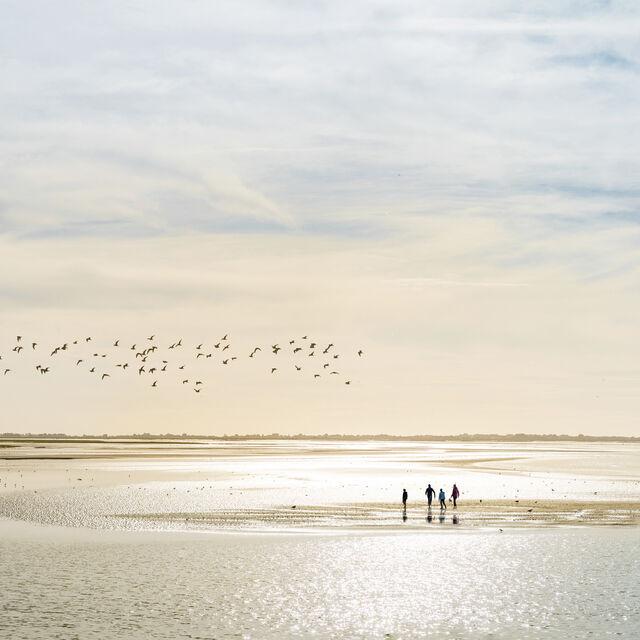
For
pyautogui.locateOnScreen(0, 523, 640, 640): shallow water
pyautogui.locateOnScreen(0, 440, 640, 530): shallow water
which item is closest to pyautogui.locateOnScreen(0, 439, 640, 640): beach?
pyautogui.locateOnScreen(0, 523, 640, 640): shallow water

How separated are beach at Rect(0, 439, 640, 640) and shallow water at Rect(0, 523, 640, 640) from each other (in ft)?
0.32

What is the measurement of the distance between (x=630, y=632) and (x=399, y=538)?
20606 millimetres

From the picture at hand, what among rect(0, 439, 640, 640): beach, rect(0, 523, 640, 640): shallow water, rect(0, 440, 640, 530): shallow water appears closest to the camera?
rect(0, 523, 640, 640): shallow water

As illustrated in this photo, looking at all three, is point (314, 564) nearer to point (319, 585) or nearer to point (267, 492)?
point (319, 585)

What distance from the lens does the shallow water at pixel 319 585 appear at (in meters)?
29.5

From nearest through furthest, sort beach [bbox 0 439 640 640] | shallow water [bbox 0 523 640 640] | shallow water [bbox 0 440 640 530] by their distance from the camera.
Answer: shallow water [bbox 0 523 640 640], beach [bbox 0 439 640 640], shallow water [bbox 0 440 640 530]

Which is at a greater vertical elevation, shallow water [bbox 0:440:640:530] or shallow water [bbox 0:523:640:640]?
shallow water [bbox 0:440:640:530]

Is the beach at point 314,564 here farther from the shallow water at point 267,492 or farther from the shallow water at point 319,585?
the shallow water at point 267,492

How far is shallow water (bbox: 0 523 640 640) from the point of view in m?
29.5

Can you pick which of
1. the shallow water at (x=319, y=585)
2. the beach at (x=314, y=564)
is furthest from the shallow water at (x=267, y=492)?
the shallow water at (x=319, y=585)

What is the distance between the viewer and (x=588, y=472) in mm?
107188

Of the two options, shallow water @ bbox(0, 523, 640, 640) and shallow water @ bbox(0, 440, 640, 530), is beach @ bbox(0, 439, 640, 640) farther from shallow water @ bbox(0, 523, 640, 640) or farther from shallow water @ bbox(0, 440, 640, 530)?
shallow water @ bbox(0, 440, 640, 530)

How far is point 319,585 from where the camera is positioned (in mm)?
36344

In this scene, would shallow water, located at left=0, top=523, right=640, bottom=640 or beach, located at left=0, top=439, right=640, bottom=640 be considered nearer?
shallow water, located at left=0, top=523, right=640, bottom=640
